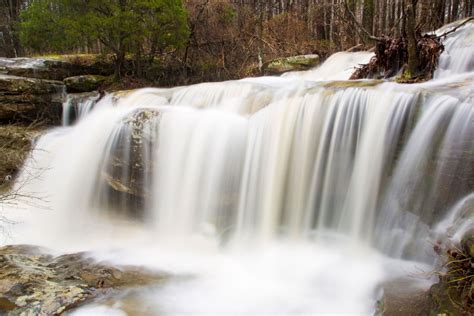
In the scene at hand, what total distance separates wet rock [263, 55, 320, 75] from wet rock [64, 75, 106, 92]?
206 inches

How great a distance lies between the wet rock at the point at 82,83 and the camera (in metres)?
10.9

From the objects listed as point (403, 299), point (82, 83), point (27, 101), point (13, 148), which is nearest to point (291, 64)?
point (82, 83)

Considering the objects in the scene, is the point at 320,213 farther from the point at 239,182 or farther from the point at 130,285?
the point at 130,285

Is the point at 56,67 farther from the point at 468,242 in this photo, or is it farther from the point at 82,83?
the point at 468,242

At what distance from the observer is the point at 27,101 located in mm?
9586

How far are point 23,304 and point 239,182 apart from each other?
10.4 ft

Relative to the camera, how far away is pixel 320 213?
5.19m

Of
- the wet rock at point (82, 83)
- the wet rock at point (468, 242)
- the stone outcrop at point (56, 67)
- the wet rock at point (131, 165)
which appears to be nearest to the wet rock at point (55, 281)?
the wet rock at point (131, 165)

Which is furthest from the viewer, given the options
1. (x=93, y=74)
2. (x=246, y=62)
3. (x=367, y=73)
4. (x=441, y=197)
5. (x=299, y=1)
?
(x=299, y=1)

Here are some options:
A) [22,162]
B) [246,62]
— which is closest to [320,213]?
[22,162]

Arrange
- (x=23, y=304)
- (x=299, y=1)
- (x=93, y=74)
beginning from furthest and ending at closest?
(x=299, y=1) → (x=93, y=74) → (x=23, y=304)

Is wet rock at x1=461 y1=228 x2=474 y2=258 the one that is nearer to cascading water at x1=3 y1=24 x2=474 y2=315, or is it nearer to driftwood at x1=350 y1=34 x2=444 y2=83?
cascading water at x1=3 y1=24 x2=474 y2=315

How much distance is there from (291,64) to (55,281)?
9565mm

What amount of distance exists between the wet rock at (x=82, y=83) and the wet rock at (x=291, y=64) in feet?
17.2
